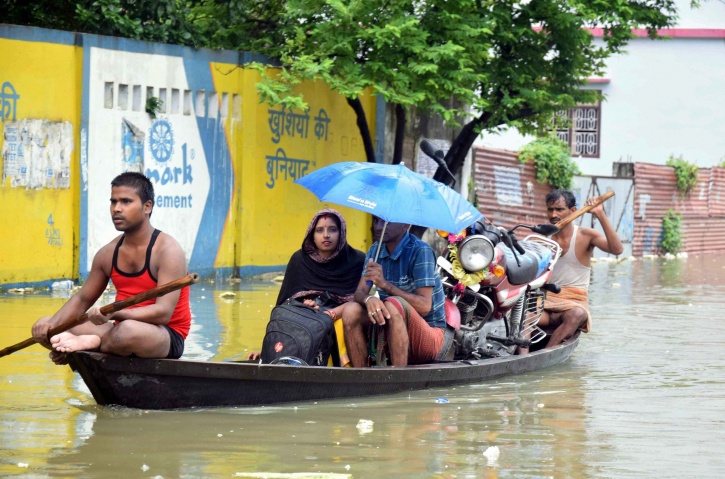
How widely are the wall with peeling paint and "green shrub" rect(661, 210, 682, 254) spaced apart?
11100 millimetres

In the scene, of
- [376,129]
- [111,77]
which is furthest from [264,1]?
[111,77]

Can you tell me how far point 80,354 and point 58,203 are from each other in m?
7.79

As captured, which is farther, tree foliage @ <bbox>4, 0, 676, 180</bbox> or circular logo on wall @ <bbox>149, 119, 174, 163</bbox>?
tree foliage @ <bbox>4, 0, 676, 180</bbox>

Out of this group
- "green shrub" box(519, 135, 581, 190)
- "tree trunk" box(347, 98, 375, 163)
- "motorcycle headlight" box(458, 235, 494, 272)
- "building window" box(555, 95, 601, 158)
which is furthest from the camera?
"building window" box(555, 95, 601, 158)

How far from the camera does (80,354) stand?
711 centimetres

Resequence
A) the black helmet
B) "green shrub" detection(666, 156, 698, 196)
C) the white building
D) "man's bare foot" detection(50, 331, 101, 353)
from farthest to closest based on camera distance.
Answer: the white building < "green shrub" detection(666, 156, 698, 196) < the black helmet < "man's bare foot" detection(50, 331, 101, 353)

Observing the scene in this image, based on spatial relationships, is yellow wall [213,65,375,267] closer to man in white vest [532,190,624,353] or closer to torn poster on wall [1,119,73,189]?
torn poster on wall [1,119,73,189]

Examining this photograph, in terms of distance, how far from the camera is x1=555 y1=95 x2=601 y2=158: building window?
1268 inches

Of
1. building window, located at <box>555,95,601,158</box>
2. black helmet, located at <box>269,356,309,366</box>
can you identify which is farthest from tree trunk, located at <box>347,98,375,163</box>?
building window, located at <box>555,95,601,158</box>

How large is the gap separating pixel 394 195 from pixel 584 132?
24.9 meters

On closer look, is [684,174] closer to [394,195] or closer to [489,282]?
[489,282]

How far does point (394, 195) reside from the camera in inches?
329

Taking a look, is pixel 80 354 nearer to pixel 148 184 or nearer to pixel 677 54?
pixel 148 184

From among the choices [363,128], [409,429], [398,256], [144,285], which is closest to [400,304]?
[398,256]
